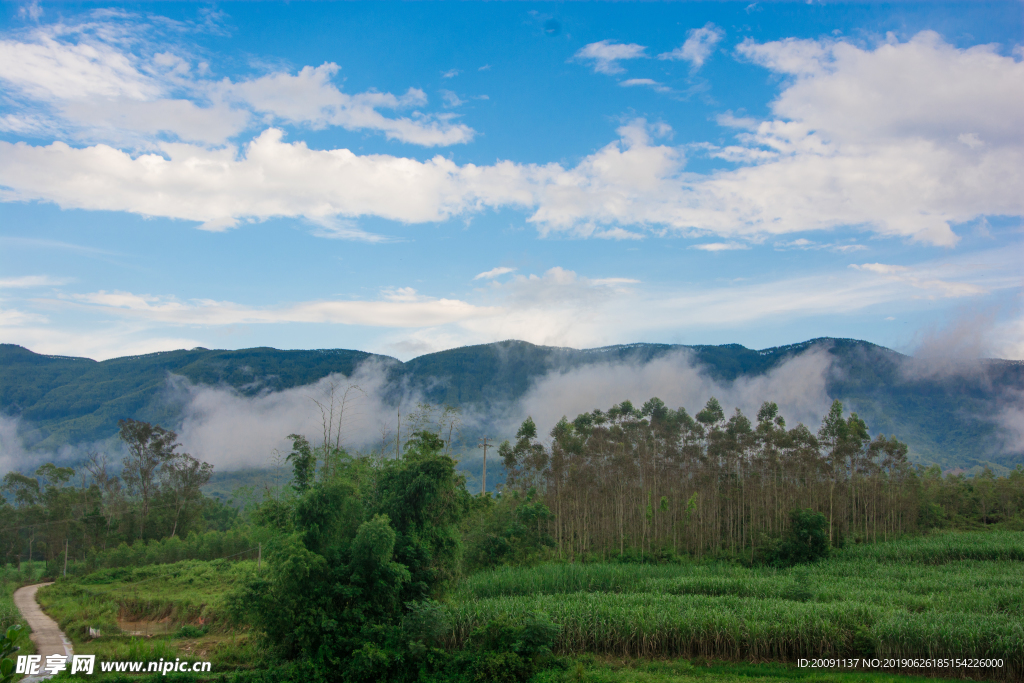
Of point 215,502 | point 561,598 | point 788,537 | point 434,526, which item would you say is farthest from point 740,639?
point 215,502

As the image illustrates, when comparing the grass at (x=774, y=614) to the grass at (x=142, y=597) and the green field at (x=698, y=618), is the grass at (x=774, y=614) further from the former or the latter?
the grass at (x=142, y=597)

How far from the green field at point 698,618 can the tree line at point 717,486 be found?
13.1m

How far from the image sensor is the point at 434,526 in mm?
25859

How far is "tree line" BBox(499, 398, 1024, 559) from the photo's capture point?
5425 cm

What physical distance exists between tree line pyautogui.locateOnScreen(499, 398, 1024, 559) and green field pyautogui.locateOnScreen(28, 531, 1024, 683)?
1305 centimetres

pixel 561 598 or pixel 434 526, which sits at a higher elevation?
pixel 434 526

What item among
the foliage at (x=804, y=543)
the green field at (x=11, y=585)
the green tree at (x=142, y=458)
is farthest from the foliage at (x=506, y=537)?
the green tree at (x=142, y=458)

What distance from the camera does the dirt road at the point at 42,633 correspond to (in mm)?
26194

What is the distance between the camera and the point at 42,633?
30.0m

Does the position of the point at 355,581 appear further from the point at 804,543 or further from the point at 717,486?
the point at 717,486

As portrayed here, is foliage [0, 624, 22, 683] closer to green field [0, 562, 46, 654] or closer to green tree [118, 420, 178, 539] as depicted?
green field [0, 562, 46, 654]

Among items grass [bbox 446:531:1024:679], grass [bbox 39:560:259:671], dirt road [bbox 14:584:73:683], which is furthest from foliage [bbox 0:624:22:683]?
dirt road [bbox 14:584:73:683]

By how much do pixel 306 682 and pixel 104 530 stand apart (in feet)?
179

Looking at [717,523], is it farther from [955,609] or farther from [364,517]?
[364,517]
